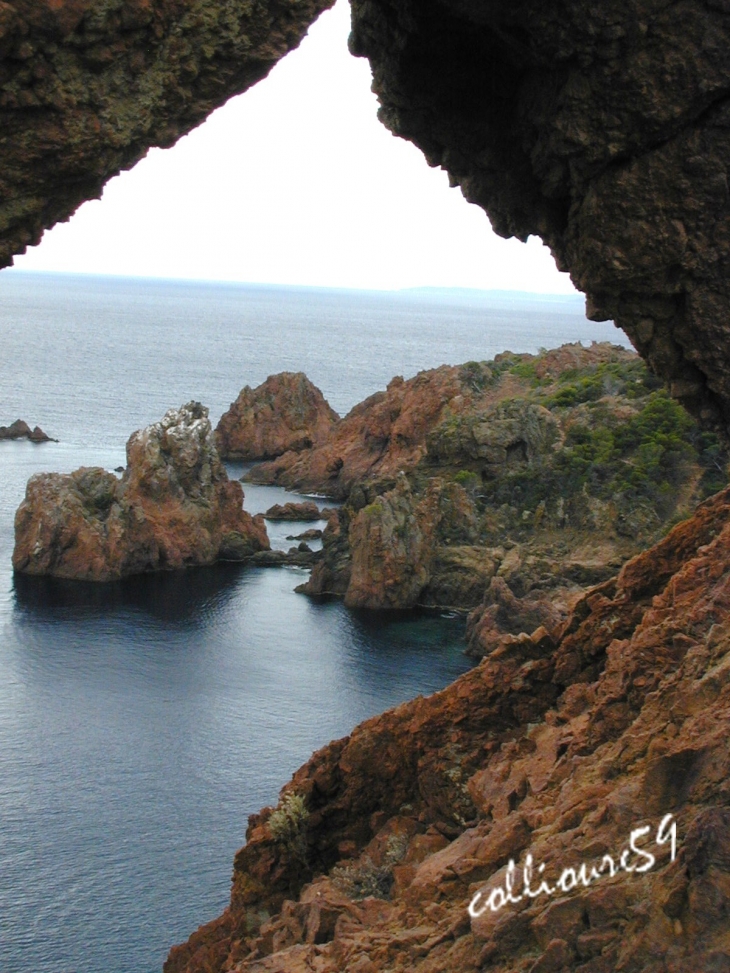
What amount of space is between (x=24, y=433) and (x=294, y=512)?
121ft

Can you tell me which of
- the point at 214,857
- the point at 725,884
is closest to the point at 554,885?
the point at 725,884

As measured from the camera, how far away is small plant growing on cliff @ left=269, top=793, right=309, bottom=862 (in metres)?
19.5

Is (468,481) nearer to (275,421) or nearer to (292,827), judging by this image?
(275,421)

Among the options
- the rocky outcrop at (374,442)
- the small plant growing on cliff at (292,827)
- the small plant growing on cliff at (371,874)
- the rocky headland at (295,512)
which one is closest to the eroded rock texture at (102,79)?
the small plant growing on cliff at (371,874)

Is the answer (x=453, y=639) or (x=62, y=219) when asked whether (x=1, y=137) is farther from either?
(x=453, y=639)

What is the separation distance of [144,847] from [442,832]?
68.4 ft

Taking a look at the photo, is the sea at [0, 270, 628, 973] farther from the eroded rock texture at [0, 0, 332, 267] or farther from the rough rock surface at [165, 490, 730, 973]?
the eroded rock texture at [0, 0, 332, 267]

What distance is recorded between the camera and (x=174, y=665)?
181 ft

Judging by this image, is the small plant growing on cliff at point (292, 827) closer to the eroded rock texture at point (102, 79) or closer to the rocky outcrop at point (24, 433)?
the eroded rock texture at point (102, 79)

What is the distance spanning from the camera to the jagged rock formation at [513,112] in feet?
36.7

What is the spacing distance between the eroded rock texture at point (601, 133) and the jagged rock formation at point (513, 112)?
23mm

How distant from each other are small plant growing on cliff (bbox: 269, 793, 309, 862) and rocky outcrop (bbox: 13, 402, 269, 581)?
167ft

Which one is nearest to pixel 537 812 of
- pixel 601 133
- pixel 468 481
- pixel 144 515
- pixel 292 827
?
pixel 292 827

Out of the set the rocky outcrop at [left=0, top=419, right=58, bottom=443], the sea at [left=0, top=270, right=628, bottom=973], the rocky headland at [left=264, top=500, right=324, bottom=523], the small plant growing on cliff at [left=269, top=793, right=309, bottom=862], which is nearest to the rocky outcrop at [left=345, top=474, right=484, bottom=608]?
the sea at [left=0, top=270, right=628, bottom=973]
